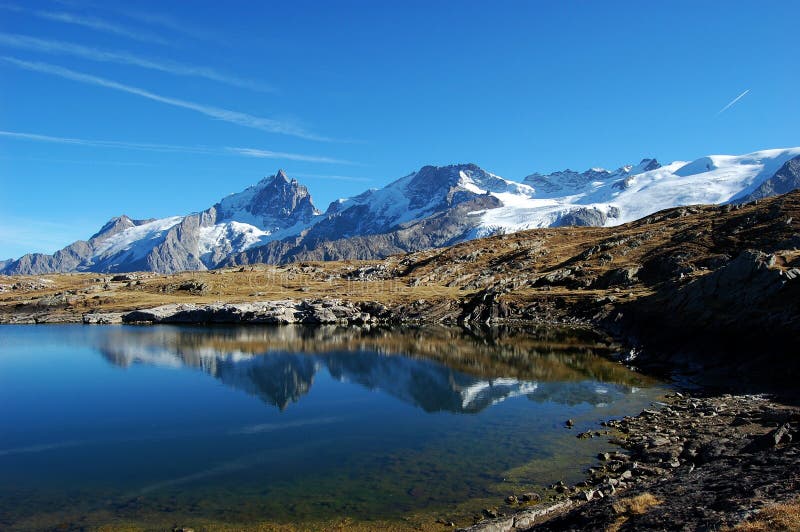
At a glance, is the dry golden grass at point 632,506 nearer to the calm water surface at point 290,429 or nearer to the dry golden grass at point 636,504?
the dry golden grass at point 636,504

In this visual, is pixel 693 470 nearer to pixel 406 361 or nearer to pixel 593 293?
pixel 406 361

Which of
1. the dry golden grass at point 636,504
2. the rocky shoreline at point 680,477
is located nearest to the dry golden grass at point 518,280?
the rocky shoreline at point 680,477

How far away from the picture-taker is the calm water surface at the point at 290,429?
2864cm

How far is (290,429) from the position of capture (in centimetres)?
4353

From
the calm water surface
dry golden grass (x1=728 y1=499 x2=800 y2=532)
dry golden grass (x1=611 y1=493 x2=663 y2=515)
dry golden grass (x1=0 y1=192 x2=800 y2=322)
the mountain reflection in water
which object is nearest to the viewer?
dry golden grass (x1=728 y1=499 x2=800 y2=532)

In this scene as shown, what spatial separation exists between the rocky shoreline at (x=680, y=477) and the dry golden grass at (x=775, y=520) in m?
0.47

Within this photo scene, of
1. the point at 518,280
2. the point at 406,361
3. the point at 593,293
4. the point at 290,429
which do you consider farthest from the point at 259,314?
the point at 290,429

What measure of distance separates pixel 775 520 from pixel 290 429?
34292mm

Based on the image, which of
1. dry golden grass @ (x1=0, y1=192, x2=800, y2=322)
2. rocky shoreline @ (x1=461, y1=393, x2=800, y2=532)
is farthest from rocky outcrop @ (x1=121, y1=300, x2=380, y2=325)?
rocky shoreline @ (x1=461, y1=393, x2=800, y2=532)

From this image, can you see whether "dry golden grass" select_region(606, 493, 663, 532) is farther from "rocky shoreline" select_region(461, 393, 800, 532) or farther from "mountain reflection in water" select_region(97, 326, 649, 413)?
"mountain reflection in water" select_region(97, 326, 649, 413)

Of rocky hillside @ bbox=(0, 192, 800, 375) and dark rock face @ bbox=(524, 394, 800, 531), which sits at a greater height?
rocky hillside @ bbox=(0, 192, 800, 375)

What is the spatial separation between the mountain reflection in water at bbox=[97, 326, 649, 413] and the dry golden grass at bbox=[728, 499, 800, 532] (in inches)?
1248

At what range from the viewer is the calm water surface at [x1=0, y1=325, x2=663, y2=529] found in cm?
2864

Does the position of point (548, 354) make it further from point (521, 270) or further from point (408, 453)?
point (521, 270)
